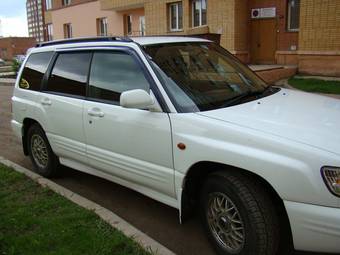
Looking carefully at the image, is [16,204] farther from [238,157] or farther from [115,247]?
[238,157]

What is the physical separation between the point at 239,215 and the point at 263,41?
669 inches

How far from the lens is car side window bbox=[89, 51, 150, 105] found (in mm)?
4117

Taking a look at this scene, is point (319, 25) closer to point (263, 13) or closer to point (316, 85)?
point (263, 13)

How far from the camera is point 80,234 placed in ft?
12.6

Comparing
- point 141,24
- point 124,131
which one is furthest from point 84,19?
point 124,131

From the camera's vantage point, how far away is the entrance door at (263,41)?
18.8 meters

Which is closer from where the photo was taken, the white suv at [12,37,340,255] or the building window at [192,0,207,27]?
the white suv at [12,37,340,255]

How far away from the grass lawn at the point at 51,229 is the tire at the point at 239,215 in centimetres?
63

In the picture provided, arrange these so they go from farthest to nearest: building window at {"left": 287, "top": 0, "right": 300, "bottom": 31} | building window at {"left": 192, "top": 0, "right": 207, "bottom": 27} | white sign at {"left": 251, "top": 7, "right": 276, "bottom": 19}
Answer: building window at {"left": 192, "top": 0, "right": 207, "bottom": 27}
white sign at {"left": 251, "top": 7, "right": 276, "bottom": 19}
building window at {"left": 287, "top": 0, "right": 300, "bottom": 31}

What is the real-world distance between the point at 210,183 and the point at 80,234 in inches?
50.8

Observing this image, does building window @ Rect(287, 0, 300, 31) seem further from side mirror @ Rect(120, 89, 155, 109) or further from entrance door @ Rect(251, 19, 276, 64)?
side mirror @ Rect(120, 89, 155, 109)

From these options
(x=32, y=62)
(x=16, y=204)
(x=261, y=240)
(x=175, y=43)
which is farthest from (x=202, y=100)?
(x=32, y=62)

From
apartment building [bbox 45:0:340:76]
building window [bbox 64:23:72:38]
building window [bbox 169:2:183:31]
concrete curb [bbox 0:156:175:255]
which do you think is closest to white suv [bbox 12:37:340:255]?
concrete curb [bbox 0:156:175:255]

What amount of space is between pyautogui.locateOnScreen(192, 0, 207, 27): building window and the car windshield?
54.0 ft
